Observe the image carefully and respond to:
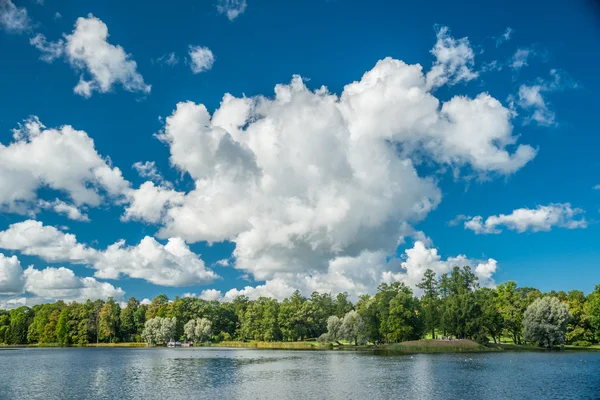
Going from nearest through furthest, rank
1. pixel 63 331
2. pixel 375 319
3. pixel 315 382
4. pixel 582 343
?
pixel 315 382 → pixel 582 343 → pixel 375 319 → pixel 63 331

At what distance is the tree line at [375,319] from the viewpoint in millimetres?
122938

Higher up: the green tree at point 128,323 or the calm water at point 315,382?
the green tree at point 128,323

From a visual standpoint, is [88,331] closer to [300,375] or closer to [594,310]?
[300,375]

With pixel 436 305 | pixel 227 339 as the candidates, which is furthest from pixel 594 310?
pixel 227 339

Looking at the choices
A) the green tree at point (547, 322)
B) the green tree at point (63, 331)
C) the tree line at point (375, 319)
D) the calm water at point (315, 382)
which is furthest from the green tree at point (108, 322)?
the green tree at point (547, 322)

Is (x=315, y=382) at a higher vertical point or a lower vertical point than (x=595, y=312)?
lower

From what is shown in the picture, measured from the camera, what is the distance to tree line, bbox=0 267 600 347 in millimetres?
122938

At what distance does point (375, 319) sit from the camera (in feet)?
453

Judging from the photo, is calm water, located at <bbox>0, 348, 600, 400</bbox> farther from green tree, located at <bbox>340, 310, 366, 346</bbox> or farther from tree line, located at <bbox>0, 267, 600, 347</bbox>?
green tree, located at <bbox>340, 310, 366, 346</bbox>

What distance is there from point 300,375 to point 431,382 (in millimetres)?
17474

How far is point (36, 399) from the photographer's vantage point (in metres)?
44.7

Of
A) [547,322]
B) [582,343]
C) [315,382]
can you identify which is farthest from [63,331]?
[582,343]

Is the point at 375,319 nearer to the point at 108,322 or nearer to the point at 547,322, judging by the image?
the point at 547,322

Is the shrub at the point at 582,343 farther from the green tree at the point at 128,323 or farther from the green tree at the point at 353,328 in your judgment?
the green tree at the point at 128,323
